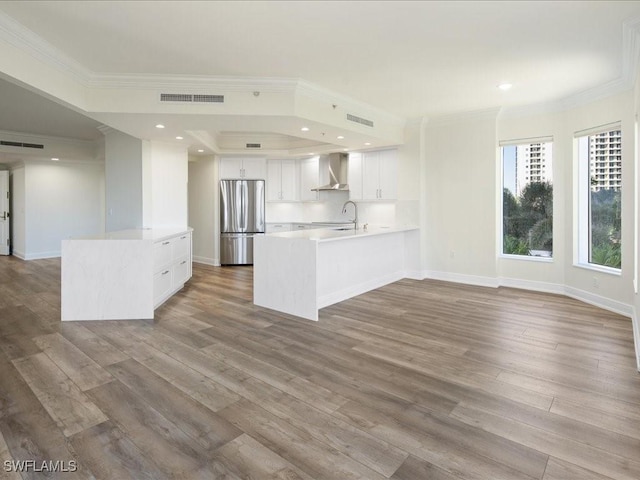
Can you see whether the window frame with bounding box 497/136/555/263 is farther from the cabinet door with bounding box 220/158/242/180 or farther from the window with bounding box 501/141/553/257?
the cabinet door with bounding box 220/158/242/180

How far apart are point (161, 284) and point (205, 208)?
3.73 metres

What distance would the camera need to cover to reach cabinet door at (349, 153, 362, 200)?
24.2 feet

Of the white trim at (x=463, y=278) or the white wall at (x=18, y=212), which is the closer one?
the white trim at (x=463, y=278)

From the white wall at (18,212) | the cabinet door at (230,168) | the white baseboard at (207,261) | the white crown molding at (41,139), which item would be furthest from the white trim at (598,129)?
the white wall at (18,212)

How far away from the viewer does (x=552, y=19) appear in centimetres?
307

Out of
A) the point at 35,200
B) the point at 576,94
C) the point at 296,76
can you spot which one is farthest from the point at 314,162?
the point at 35,200

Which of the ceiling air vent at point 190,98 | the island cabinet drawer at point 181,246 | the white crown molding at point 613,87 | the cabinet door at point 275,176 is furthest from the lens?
the cabinet door at point 275,176

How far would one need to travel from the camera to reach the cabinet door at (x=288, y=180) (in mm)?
8422

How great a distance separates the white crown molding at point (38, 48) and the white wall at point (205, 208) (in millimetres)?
3904

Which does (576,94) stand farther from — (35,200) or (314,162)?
(35,200)

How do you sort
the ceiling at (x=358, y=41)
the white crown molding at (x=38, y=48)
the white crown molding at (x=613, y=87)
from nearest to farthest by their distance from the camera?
the ceiling at (x=358, y=41) → the white crown molding at (x=38, y=48) → the white crown molding at (x=613, y=87)

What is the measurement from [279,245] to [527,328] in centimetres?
287

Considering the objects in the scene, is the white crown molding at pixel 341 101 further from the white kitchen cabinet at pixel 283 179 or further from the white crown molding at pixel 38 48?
the white kitchen cabinet at pixel 283 179

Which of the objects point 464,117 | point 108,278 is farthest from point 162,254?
point 464,117
